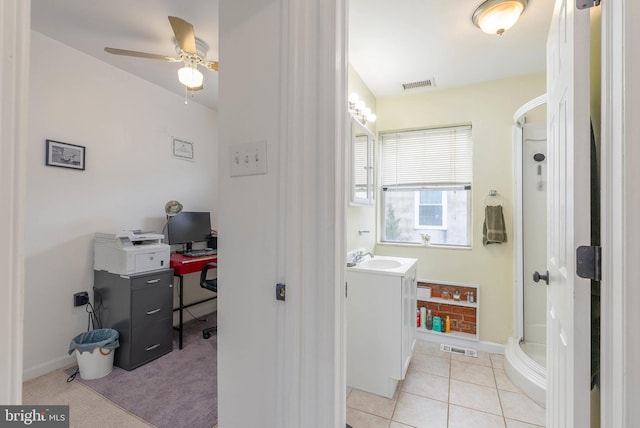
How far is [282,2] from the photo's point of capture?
100 cm

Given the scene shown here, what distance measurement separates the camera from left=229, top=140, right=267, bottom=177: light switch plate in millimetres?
1046

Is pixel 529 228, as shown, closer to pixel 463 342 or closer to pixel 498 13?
pixel 463 342

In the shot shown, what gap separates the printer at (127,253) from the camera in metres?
2.20

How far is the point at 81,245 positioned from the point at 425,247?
318 cm

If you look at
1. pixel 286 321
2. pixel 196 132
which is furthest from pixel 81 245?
pixel 286 321

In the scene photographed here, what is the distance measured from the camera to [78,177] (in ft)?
7.61

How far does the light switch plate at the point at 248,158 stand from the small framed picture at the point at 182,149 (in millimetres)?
2401

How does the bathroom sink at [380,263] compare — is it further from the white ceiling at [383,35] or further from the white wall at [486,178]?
the white ceiling at [383,35]

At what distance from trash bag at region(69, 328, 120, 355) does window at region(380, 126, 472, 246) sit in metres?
2.63

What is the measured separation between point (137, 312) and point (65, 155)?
139cm

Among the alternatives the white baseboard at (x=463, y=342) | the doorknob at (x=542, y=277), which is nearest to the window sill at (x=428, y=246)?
the white baseboard at (x=463, y=342)

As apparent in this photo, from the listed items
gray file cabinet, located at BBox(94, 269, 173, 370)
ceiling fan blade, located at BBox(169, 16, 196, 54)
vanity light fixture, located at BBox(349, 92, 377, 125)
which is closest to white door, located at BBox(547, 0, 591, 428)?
vanity light fixture, located at BBox(349, 92, 377, 125)

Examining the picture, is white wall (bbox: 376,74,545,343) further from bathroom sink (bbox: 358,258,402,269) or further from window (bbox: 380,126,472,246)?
bathroom sink (bbox: 358,258,402,269)
